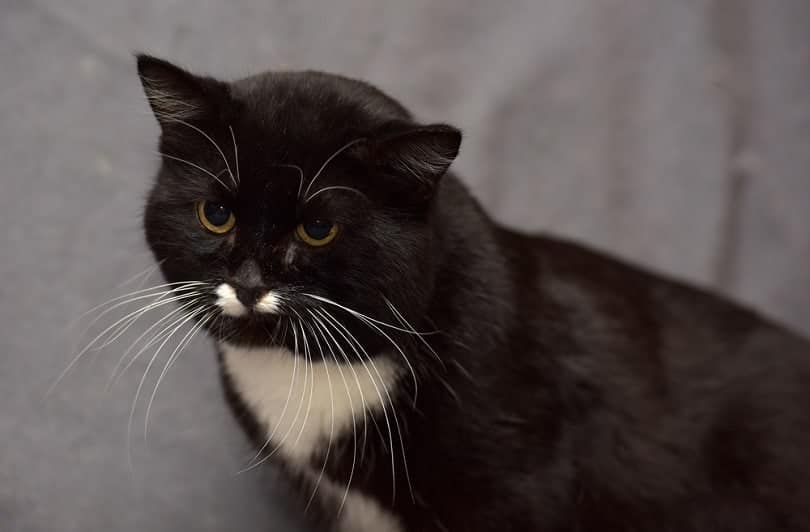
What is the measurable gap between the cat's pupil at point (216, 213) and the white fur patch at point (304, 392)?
182 mm

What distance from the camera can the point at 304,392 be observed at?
1.15m

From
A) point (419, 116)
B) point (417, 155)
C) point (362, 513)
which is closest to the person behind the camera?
point (417, 155)

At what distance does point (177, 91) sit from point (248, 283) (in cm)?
22

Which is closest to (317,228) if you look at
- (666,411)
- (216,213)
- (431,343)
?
(216,213)

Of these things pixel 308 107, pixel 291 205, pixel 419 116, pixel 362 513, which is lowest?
pixel 362 513

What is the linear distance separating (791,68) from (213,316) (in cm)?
137

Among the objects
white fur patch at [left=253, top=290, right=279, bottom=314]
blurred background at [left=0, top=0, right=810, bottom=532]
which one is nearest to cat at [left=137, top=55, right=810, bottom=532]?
white fur patch at [left=253, top=290, right=279, bottom=314]

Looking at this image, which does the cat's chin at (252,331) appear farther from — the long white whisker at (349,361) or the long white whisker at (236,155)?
the long white whisker at (236,155)

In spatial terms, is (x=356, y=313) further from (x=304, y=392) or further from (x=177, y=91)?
(x=177, y=91)

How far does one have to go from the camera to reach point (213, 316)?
1.04 m

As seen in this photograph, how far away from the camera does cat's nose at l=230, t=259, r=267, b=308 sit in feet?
3.22

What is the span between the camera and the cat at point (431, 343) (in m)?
1.00

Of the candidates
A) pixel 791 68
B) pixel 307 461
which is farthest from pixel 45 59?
pixel 791 68

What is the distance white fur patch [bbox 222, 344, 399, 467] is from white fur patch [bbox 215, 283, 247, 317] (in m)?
0.12
